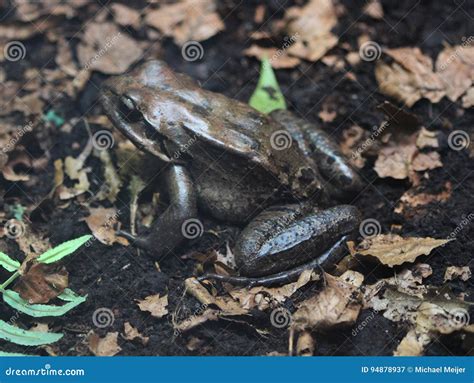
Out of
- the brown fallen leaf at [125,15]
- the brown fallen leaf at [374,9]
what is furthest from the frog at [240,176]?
the brown fallen leaf at [374,9]

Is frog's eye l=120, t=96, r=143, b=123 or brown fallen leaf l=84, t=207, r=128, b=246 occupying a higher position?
frog's eye l=120, t=96, r=143, b=123

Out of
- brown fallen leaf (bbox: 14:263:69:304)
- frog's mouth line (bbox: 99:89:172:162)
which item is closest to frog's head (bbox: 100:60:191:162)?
frog's mouth line (bbox: 99:89:172:162)

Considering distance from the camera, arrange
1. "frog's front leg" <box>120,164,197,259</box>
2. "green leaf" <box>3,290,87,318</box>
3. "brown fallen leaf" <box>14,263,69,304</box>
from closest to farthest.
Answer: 1. "green leaf" <box>3,290,87,318</box>
2. "brown fallen leaf" <box>14,263,69,304</box>
3. "frog's front leg" <box>120,164,197,259</box>

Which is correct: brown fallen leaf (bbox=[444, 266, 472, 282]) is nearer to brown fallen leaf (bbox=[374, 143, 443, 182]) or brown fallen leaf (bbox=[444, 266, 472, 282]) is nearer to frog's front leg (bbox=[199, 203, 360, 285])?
frog's front leg (bbox=[199, 203, 360, 285])

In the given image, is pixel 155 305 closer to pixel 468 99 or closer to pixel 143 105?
pixel 143 105

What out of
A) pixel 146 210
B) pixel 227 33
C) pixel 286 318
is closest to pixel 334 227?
pixel 286 318

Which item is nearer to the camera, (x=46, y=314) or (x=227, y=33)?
(x=46, y=314)
